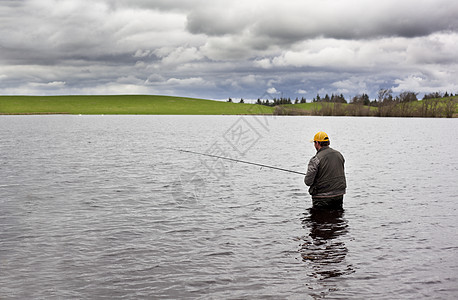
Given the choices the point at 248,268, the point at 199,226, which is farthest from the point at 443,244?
the point at 199,226

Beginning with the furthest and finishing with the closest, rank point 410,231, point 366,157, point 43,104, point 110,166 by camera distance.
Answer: point 43,104 → point 366,157 → point 110,166 → point 410,231

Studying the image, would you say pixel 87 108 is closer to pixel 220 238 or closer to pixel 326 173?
pixel 326 173

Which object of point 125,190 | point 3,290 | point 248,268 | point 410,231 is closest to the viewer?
point 3,290

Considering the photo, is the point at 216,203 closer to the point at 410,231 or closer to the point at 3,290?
the point at 410,231

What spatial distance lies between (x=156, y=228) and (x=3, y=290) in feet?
15.5

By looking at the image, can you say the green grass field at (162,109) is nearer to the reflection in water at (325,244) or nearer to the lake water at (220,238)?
the lake water at (220,238)

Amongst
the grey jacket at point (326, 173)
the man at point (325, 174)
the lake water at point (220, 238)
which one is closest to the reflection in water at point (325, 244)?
the lake water at point (220, 238)

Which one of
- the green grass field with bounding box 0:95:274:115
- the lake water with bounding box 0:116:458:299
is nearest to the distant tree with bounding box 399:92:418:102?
the green grass field with bounding box 0:95:274:115

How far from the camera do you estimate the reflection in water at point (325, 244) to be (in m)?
9.02

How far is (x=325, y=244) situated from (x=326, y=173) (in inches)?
106

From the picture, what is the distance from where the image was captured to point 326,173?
1284 cm

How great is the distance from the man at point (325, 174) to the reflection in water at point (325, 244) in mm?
520

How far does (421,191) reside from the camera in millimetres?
18547

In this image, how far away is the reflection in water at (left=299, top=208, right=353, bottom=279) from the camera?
9.02m
